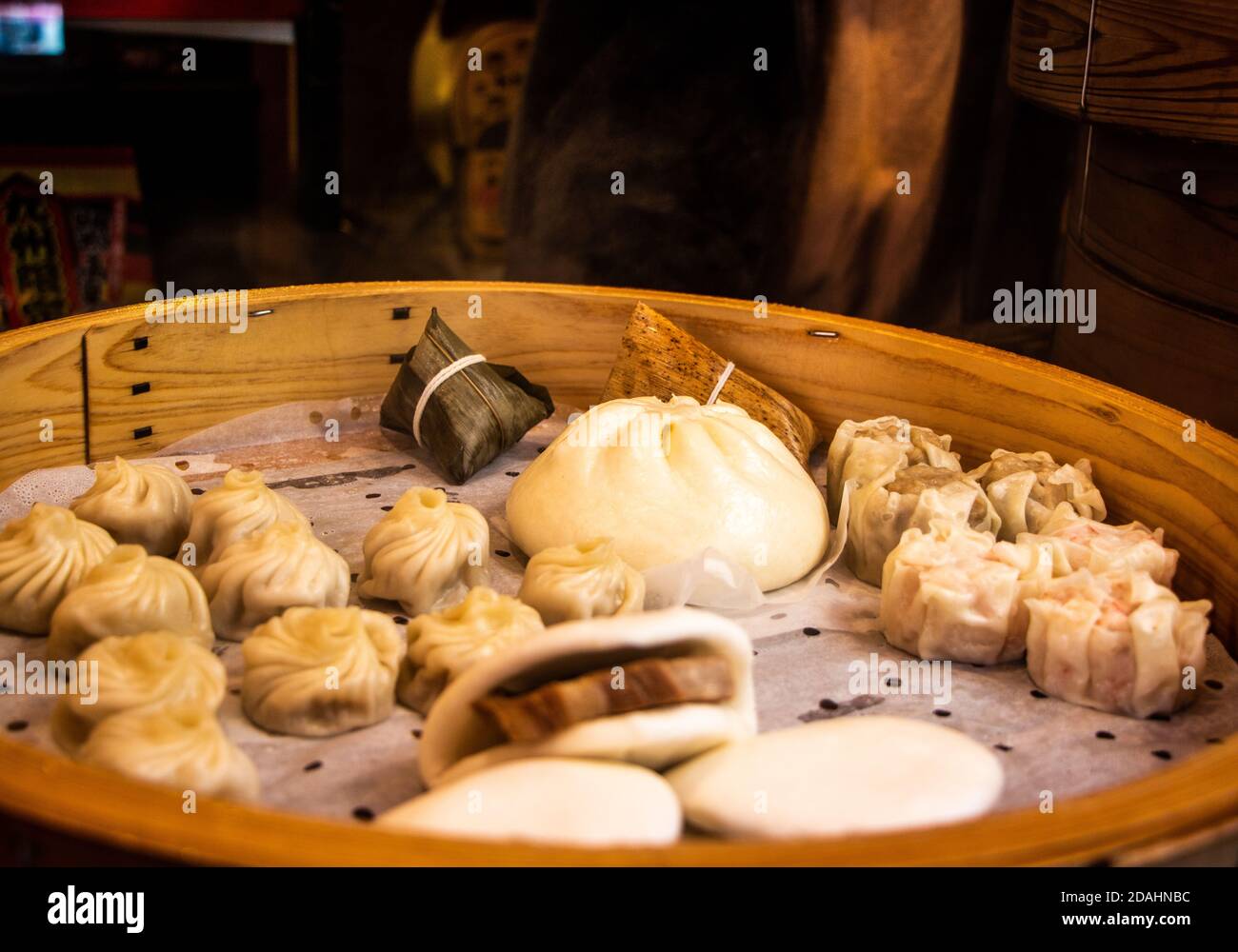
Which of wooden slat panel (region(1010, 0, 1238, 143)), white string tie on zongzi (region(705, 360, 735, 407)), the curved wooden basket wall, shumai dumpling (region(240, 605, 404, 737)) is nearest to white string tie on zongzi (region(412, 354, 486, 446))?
the curved wooden basket wall

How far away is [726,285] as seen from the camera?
438 cm

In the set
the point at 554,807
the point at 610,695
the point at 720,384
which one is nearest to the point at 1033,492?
the point at 720,384

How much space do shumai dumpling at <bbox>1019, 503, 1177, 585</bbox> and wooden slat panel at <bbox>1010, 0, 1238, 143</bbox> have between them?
0.83 metres

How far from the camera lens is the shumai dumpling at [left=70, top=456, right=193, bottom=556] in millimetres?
1961

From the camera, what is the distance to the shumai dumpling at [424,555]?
188 centimetres


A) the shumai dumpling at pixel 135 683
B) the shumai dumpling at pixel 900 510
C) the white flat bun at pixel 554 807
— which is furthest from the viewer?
the shumai dumpling at pixel 900 510

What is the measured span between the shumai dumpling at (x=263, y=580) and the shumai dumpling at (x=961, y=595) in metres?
0.87

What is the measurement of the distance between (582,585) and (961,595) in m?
0.56

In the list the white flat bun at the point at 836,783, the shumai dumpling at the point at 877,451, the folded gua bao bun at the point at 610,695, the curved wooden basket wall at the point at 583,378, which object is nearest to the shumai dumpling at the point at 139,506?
the curved wooden basket wall at the point at 583,378

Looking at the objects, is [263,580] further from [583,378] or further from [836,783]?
[583,378]

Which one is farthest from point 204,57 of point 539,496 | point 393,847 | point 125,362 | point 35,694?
point 393,847

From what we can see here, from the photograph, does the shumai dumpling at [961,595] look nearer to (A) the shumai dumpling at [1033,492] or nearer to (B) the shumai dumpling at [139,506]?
(A) the shumai dumpling at [1033,492]

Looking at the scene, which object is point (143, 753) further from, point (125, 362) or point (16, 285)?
point (16, 285)

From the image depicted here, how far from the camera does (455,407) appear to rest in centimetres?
240
